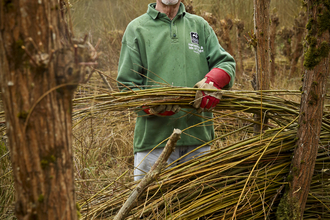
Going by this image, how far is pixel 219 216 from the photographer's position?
162cm

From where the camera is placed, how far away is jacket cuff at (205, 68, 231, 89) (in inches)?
69.6

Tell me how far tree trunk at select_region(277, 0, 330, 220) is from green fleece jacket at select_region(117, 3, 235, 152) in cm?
50

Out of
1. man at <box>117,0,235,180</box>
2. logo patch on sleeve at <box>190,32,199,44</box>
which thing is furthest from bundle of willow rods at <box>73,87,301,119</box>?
logo patch on sleeve at <box>190,32,199,44</box>

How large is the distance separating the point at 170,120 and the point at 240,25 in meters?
4.44

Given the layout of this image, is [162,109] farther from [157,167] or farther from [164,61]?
[157,167]

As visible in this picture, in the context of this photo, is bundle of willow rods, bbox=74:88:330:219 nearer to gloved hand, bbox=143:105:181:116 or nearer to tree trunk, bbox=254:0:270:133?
gloved hand, bbox=143:105:181:116

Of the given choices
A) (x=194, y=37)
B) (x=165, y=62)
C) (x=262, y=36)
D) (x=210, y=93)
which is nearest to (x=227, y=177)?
(x=210, y=93)

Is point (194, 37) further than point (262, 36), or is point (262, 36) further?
point (262, 36)

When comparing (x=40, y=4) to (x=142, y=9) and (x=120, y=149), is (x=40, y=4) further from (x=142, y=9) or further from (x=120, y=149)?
(x=142, y=9)

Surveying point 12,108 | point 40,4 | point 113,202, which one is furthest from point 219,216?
point 40,4

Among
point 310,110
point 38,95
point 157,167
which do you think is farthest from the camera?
point 310,110

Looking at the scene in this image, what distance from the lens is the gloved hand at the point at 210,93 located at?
1.66 m

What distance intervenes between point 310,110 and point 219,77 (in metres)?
0.55

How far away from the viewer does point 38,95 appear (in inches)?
28.2
